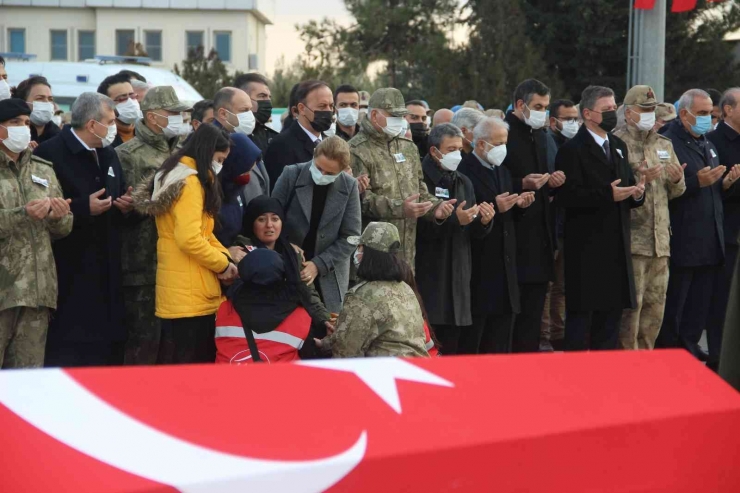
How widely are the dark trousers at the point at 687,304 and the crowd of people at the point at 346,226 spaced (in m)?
0.02

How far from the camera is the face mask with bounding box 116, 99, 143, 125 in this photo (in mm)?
7785

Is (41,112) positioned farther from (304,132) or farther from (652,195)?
(652,195)

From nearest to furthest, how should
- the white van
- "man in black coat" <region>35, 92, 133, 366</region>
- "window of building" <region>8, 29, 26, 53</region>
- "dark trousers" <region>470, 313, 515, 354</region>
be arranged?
1. "man in black coat" <region>35, 92, 133, 366</region>
2. "dark trousers" <region>470, 313, 515, 354</region>
3. the white van
4. "window of building" <region>8, 29, 26, 53</region>

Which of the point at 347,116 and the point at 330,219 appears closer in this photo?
the point at 330,219

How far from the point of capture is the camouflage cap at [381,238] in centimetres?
565

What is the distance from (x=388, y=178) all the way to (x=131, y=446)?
5649mm

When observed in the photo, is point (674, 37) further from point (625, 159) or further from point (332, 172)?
point (332, 172)

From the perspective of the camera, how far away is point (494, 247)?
7.92 metres

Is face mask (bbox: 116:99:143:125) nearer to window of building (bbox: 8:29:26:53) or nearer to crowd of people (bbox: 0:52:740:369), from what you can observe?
crowd of people (bbox: 0:52:740:369)

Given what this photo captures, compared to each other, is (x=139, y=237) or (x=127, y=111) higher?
(x=127, y=111)

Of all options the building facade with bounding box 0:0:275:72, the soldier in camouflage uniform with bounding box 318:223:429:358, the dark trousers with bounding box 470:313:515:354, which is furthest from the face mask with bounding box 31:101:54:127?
the building facade with bounding box 0:0:275:72

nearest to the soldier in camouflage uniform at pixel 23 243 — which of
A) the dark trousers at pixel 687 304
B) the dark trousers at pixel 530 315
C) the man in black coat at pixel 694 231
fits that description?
the dark trousers at pixel 530 315

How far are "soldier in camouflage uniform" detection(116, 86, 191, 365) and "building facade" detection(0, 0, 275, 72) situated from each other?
5099cm

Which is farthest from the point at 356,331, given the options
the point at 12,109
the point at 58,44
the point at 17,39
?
the point at 17,39
